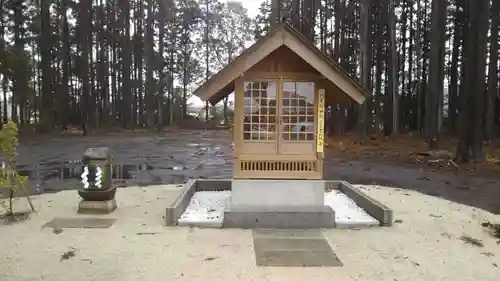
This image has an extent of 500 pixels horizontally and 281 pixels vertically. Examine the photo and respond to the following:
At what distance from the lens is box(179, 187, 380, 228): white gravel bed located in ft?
22.0

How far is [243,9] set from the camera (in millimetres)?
53375

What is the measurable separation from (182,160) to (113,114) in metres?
30.0

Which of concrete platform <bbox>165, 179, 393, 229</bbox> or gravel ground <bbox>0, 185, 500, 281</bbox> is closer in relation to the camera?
gravel ground <bbox>0, 185, 500, 281</bbox>

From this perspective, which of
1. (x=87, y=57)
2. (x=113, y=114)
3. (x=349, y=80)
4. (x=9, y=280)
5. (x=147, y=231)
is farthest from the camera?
(x=113, y=114)

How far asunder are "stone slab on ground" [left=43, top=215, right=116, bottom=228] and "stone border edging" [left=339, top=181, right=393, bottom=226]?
4.52 meters

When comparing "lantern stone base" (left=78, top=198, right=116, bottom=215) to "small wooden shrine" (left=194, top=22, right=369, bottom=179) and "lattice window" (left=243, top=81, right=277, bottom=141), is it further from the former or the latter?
"lattice window" (left=243, top=81, right=277, bottom=141)

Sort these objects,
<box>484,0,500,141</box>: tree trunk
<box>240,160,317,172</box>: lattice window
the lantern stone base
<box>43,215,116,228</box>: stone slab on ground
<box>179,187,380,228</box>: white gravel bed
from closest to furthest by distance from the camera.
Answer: <box>43,215,116,228</box>: stone slab on ground < <box>179,187,380,228</box>: white gravel bed < <box>240,160,317,172</box>: lattice window < the lantern stone base < <box>484,0,500,141</box>: tree trunk

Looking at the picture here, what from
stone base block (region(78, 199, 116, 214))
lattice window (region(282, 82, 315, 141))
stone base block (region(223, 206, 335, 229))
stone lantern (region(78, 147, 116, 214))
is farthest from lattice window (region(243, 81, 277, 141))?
stone base block (region(78, 199, 116, 214))

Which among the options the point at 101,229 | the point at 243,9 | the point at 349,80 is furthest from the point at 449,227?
the point at 243,9

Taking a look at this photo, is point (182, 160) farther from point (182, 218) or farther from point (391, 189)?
point (182, 218)

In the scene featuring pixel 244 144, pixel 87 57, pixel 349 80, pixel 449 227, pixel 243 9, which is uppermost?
pixel 243 9

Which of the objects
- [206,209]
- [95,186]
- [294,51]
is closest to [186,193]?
[206,209]

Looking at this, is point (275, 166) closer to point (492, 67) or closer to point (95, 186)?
point (95, 186)

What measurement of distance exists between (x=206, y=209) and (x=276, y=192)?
1.59 metres
